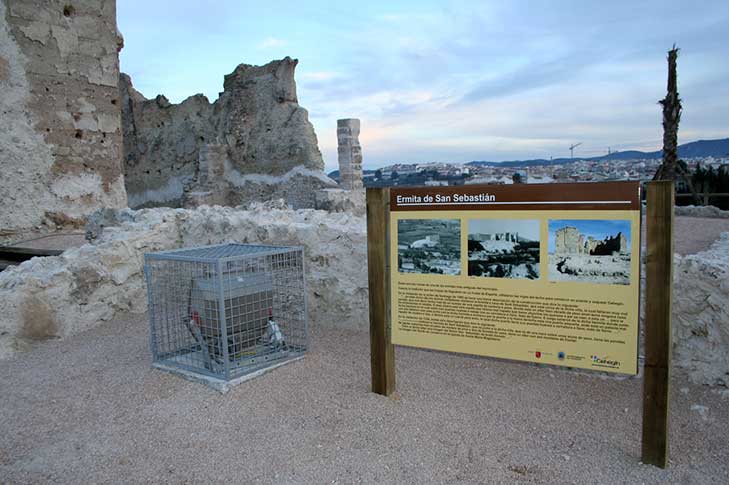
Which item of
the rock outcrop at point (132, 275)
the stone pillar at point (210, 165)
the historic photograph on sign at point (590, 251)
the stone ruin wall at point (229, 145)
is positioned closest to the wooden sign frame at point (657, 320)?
the historic photograph on sign at point (590, 251)

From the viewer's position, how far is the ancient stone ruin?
8.85 ft

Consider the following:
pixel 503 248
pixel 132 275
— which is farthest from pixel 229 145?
pixel 503 248

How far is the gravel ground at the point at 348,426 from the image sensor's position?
272 cm

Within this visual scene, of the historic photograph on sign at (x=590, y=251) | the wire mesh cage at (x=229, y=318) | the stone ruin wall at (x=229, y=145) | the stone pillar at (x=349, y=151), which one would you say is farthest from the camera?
the stone ruin wall at (x=229, y=145)

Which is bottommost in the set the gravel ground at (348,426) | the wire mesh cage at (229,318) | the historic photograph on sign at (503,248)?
the gravel ground at (348,426)

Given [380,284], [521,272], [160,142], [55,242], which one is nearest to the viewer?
[521,272]

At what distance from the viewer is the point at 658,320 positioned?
8.68ft

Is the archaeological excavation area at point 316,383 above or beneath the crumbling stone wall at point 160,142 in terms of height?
beneath

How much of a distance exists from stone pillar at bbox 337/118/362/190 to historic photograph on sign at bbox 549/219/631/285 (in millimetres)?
11681

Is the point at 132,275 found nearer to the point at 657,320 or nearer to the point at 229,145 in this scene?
the point at 657,320

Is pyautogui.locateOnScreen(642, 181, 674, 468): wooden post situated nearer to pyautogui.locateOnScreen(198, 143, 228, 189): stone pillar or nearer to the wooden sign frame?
the wooden sign frame

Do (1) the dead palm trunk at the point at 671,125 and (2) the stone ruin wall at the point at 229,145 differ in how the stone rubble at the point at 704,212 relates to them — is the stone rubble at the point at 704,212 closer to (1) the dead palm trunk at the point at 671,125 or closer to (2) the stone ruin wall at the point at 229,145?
(1) the dead palm trunk at the point at 671,125

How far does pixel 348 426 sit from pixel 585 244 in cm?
168

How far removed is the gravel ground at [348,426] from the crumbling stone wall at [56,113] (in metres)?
6.37
